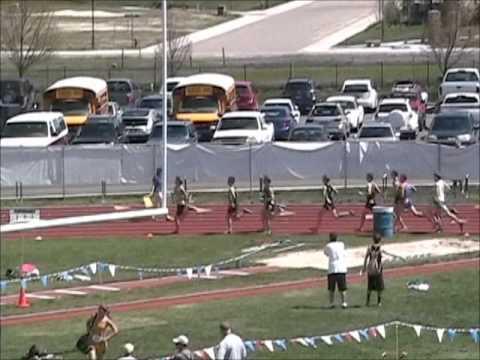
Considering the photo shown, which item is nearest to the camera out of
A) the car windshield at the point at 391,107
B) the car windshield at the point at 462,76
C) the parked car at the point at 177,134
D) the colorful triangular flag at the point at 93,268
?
the colorful triangular flag at the point at 93,268

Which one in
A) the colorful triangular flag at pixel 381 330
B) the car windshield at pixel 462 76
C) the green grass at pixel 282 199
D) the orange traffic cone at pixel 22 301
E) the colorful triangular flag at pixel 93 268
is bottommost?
the orange traffic cone at pixel 22 301

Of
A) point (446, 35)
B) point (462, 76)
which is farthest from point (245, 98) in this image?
point (446, 35)

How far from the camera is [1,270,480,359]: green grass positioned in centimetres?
2509

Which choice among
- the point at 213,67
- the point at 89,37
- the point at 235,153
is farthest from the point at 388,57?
the point at 235,153

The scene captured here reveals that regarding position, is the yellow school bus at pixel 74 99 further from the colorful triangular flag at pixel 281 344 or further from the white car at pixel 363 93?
the colorful triangular flag at pixel 281 344

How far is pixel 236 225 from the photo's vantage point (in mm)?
40250

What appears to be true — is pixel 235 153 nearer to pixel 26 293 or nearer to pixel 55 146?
pixel 55 146

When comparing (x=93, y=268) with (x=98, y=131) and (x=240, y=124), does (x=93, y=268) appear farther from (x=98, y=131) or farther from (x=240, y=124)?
(x=240, y=124)

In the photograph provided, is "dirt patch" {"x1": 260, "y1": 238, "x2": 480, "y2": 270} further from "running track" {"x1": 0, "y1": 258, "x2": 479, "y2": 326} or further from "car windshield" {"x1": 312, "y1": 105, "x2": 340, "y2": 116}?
"car windshield" {"x1": 312, "y1": 105, "x2": 340, "y2": 116}

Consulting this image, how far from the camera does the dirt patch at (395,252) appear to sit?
34.4 meters

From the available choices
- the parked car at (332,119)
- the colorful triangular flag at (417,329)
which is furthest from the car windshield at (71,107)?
the colorful triangular flag at (417,329)

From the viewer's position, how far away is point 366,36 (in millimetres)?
93812

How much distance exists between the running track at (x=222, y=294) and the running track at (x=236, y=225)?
5311mm

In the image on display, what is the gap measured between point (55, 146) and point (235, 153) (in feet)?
17.9
